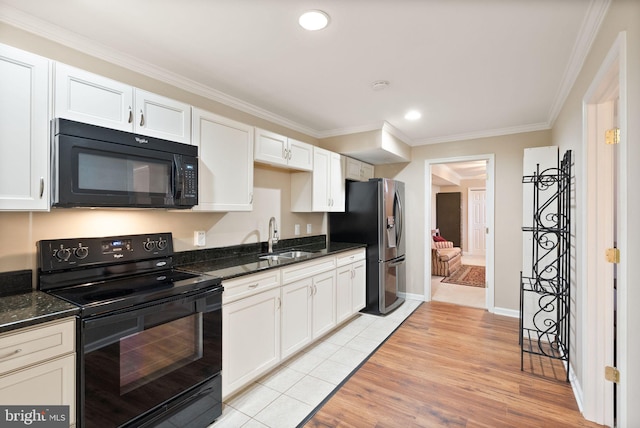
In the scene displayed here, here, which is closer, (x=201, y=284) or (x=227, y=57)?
(x=201, y=284)

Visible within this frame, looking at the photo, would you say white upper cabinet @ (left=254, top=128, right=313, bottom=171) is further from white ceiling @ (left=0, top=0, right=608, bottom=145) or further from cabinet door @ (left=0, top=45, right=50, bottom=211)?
cabinet door @ (left=0, top=45, right=50, bottom=211)

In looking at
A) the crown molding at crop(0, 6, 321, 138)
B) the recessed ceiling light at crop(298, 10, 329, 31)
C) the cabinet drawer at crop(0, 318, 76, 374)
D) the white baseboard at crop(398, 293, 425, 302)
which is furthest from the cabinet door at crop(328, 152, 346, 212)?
the cabinet drawer at crop(0, 318, 76, 374)

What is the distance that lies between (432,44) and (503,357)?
9.18 feet

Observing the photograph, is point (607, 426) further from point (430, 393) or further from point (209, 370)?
point (209, 370)

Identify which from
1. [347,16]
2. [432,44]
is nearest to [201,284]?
[347,16]

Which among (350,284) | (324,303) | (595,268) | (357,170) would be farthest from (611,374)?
(357,170)

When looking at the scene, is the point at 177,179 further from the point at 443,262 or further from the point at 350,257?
the point at 443,262

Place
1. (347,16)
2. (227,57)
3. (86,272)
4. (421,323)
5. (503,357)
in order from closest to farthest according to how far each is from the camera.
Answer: (347,16) → (86,272) → (227,57) → (503,357) → (421,323)

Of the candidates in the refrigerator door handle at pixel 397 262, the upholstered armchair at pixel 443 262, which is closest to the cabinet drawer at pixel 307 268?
the refrigerator door handle at pixel 397 262

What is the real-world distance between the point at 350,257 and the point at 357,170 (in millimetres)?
1426

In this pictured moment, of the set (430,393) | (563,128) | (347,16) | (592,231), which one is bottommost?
(430,393)

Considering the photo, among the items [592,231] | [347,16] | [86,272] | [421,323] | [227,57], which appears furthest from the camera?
[421,323]

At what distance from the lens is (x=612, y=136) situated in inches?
75.3

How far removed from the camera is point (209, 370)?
1.94 meters
